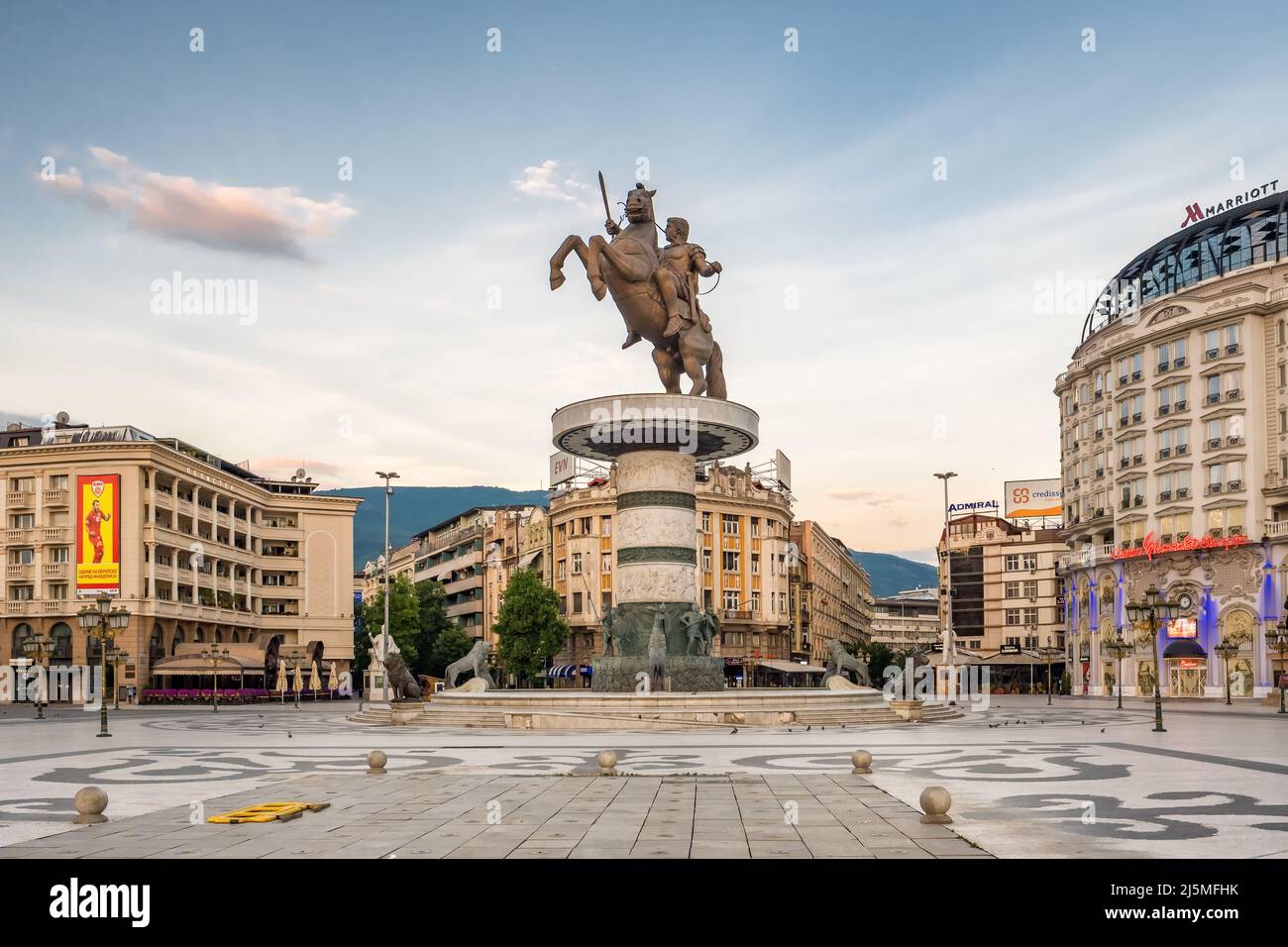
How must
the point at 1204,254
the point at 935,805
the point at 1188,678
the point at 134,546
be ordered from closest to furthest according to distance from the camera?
the point at 935,805 < the point at 134,546 < the point at 1188,678 < the point at 1204,254

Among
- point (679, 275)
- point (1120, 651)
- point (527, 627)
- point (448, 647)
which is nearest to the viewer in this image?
point (679, 275)

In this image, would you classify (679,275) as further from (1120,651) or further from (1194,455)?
(1194,455)

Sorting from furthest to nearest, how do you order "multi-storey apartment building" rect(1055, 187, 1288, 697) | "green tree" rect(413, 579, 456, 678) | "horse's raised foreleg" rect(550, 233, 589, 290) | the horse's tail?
"green tree" rect(413, 579, 456, 678), "multi-storey apartment building" rect(1055, 187, 1288, 697), the horse's tail, "horse's raised foreleg" rect(550, 233, 589, 290)

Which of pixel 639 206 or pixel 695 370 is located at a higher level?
pixel 639 206

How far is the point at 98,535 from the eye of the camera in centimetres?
8138

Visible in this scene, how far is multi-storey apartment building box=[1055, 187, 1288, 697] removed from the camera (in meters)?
79.6

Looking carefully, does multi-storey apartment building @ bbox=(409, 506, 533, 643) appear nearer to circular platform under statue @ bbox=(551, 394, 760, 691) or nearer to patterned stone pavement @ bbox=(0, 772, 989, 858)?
circular platform under statue @ bbox=(551, 394, 760, 691)

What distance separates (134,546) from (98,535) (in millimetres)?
2289

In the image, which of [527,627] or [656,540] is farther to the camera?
[527,627]

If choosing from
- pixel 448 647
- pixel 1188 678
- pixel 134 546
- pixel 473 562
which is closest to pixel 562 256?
pixel 134 546

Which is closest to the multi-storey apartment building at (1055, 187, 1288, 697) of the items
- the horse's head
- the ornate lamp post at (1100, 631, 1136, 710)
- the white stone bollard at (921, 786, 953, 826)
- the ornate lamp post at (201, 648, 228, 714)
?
the ornate lamp post at (1100, 631, 1136, 710)

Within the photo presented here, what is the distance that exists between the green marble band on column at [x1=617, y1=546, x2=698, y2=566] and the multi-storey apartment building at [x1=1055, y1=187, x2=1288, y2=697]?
155 feet

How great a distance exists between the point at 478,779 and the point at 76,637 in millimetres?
69670

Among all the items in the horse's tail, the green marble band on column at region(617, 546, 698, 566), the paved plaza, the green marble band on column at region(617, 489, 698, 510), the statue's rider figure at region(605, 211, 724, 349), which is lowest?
the paved plaza
